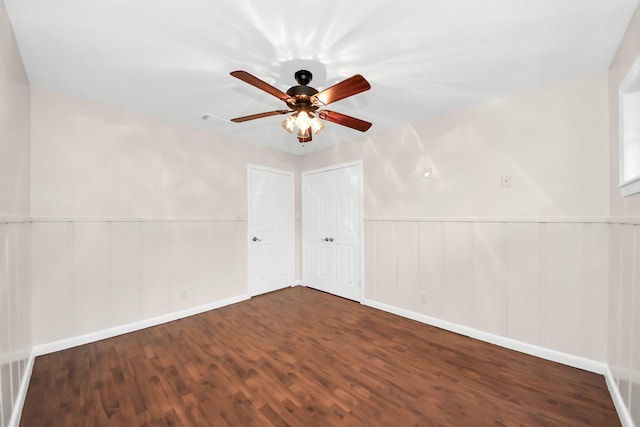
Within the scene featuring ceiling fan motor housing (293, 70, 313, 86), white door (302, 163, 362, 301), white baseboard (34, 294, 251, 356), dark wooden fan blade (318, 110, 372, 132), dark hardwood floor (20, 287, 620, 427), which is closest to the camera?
dark hardwood floor (20, 287, 620, 427)

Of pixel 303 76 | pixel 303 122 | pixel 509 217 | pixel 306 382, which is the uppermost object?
pixel 303 76

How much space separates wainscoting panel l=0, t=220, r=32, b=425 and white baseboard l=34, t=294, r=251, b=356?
0.31m

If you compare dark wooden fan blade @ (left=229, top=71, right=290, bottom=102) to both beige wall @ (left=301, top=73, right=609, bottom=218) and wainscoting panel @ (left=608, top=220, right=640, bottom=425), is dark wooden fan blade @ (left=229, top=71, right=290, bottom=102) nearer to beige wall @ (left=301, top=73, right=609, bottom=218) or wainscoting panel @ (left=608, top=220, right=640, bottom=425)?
beige wall @ (left=301, top=73, right=609, bottom=218)

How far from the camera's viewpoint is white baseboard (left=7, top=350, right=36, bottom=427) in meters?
1.45

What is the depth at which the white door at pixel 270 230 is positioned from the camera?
151 inches

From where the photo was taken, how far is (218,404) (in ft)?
A: 5.44

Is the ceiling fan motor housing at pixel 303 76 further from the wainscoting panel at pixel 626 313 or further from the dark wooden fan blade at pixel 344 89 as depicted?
the wainscoting panel at pixel 626 313

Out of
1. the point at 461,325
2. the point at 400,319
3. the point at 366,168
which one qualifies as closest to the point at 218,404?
the point at 400,319

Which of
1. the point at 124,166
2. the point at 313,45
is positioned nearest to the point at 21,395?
the point at 124,166

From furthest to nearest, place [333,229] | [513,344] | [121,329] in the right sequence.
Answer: [333,229] → [121,329] → [513,344]

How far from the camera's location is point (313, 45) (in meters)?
1.65

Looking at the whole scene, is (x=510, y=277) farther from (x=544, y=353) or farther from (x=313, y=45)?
(x=313, y=45)

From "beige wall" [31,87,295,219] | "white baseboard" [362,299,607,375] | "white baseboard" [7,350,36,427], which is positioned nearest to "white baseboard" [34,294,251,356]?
"white baseboard" [7,350,36,427]

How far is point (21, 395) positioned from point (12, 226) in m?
1.10
